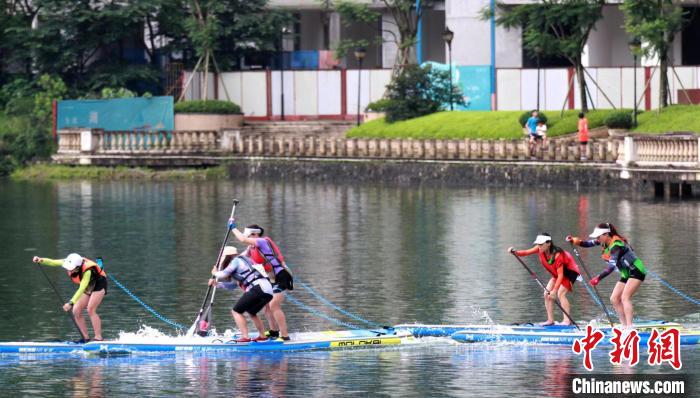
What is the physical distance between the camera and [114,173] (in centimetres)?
8962

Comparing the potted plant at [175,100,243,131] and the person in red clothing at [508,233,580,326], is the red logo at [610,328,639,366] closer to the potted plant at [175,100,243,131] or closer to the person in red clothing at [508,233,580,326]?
the person in red clothing at [508,233,580,326]

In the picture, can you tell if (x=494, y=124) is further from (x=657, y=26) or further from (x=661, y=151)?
(x=661, y=151)

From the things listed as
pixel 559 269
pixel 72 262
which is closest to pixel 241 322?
pixel 72 262

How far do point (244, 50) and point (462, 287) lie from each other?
57.7m

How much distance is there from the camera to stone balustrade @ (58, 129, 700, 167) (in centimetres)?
6912

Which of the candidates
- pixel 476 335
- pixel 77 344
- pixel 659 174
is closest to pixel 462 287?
pixel 476 335

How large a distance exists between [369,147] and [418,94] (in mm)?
5413

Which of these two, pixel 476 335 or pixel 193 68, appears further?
pixel 193 68

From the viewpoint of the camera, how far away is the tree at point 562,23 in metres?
80.3

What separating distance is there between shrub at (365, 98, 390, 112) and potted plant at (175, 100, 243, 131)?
806 cm

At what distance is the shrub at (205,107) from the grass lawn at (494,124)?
868 cm

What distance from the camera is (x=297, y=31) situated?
108 meters

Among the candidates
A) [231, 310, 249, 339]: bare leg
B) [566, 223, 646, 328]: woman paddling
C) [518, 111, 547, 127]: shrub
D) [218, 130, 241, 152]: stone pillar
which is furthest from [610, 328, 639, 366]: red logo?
[218, 130, 241, 152]: stone pillar

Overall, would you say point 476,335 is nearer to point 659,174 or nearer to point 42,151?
point 659,174
